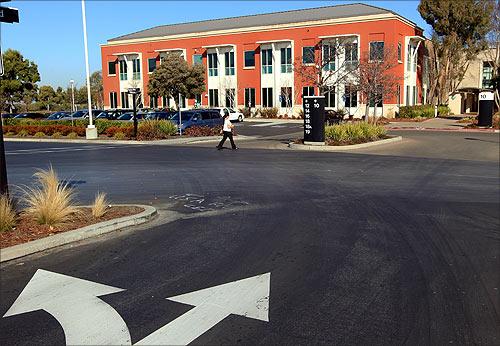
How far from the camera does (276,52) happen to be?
53.9 meters

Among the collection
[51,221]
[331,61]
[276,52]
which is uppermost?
[276,52]

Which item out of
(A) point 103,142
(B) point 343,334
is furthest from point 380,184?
(A) point 103,142

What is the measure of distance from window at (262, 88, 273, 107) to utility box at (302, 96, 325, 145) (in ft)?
108

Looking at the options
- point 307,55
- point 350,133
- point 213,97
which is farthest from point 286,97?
point 350,133

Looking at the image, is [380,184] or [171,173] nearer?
[380,184]

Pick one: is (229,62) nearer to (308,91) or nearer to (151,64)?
(308,91)

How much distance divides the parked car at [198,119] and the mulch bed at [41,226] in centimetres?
2330

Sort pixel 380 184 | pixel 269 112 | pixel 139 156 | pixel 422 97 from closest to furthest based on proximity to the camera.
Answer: pixel 380 184 < pixel 139 156 < pixel 269 112 < pixel 422 97

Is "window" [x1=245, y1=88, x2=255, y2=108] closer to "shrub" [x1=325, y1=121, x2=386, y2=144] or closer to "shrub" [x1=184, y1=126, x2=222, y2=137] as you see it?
"shrub" [x1=184, y1=126, x2=222, y2=137]

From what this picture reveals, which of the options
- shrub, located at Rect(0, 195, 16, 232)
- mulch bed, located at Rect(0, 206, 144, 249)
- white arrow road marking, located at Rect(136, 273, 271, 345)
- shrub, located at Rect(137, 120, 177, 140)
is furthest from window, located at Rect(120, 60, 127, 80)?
white arrow road marking, located at Rect(136, 273, 271, 345)

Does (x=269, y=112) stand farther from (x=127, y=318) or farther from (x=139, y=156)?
(x=127, y=318)

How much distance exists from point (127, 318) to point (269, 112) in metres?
49.4

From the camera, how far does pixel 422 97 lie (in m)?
57.8

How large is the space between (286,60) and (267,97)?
15.0 ft
